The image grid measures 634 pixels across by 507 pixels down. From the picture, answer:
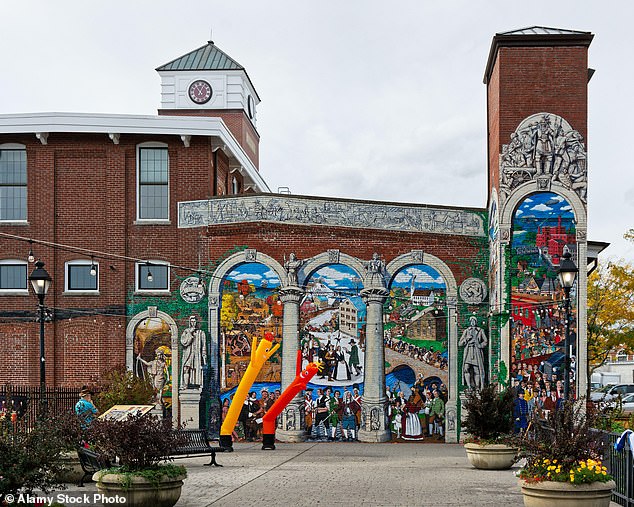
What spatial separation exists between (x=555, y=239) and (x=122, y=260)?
1373cm

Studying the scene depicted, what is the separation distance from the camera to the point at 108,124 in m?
32.1

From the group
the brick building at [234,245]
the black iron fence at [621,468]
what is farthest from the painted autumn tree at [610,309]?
the black iron fence at [621,468]

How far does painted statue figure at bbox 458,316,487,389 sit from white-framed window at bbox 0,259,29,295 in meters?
14.3

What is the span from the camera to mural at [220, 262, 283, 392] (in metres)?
31.1

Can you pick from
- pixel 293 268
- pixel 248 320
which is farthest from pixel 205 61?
pixel 248 320

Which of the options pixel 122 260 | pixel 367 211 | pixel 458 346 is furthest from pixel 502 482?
pixel 122 260

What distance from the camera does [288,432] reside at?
30.8 metres

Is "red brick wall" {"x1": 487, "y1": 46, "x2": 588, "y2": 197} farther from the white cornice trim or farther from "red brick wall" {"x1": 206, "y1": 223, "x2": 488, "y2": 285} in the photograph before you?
the white cornice trim

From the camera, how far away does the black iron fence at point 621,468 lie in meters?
15.2

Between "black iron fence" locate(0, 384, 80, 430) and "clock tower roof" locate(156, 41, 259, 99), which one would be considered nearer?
"black iron fence" locate(0, 384, 80, 430)

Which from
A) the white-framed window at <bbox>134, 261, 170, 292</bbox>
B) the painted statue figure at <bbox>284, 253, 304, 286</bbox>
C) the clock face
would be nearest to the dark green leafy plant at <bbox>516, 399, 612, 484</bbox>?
the painted statue figure at <bbox>284, 253, 304, 286</bbox>

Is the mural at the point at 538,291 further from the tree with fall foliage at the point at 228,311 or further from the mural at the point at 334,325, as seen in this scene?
the tree with fall foliage at the point at 228,311

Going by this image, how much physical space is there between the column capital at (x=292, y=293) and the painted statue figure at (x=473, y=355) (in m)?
5.15

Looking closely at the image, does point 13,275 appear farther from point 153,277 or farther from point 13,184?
point 153,277
